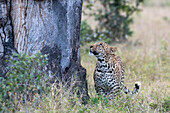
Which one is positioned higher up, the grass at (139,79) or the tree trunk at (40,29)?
the tree trunk at (40,29)

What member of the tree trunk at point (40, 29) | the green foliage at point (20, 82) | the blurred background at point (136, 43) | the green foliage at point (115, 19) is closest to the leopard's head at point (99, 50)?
the blurred background at point (136, 43)

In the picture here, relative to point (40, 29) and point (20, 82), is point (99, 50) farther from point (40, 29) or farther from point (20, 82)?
point (20, 82)

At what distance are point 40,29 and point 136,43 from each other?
17.9 feet

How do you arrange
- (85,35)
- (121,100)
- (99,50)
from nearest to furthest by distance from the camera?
A: 1. (121,100)
2. (99,50)
3. (85,35)

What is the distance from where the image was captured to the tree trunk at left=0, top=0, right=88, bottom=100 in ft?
13.0

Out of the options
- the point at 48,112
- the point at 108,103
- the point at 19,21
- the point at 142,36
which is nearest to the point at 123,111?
the point at 108,103

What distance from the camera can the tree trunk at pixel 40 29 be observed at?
3.97 m

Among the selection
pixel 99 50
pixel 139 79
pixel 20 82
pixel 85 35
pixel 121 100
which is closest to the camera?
pixel 20 82

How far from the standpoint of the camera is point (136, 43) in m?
9.07

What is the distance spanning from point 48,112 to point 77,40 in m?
1.16

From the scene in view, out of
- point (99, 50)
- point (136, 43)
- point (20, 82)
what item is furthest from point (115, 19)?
point (20, 82)

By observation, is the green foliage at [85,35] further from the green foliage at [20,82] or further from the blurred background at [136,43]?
the green foliage at [20,82]

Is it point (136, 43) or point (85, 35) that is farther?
point (136, 43)

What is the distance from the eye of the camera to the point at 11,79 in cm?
351
